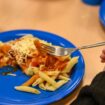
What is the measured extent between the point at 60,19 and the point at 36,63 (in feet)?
1.26

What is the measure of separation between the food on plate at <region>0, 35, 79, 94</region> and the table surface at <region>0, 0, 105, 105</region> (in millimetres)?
143

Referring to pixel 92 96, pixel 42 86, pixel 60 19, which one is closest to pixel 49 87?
pixel 42 86

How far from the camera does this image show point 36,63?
2.85ft

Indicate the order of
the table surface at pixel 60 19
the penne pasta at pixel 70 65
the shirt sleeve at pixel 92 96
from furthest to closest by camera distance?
the table surface at pixel 60 19 → the penne pasta at pixel 70 65 → the shirt sleeve at pixel 92 96

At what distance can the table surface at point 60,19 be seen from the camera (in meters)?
1.10

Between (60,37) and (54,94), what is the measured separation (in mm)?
292

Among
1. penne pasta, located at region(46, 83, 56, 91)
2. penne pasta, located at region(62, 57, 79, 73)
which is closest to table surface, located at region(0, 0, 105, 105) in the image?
penne pasta, located at region(62, 57, 79, 73)

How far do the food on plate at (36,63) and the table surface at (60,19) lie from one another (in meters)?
0.14

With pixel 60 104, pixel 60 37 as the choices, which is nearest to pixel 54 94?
pixel 60 104

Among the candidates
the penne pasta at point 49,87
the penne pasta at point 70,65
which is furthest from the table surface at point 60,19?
the penne pasta at point 49,87

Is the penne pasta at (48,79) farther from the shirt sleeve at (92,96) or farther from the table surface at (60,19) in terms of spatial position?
the table surface at (60,19)

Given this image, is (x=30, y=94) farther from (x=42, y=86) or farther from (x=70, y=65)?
(x=70, y=65)

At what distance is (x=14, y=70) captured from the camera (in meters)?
0.90

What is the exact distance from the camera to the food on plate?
820mm
